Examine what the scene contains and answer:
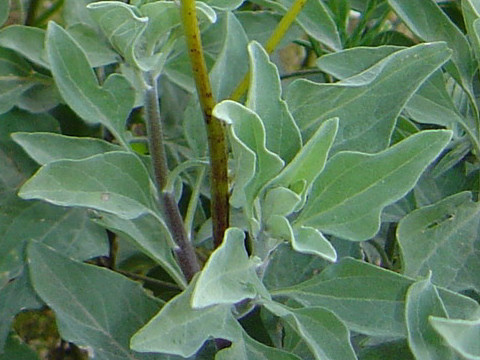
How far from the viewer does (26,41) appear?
2.74ft

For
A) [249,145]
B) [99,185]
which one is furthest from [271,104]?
[99,185]

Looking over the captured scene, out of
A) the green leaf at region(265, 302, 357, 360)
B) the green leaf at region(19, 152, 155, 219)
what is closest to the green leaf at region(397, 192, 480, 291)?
the green leaf at region(265, 302, 357, 360)

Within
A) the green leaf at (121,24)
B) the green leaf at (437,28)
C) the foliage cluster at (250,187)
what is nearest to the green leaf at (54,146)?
the foliage cluster at (250,187)

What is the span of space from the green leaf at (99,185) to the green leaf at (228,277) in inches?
4.5

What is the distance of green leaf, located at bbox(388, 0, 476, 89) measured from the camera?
2.53 ft

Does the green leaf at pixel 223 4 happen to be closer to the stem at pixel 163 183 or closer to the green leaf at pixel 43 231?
the stem at pixel 163 183

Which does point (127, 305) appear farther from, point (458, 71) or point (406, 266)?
point (458, 71)

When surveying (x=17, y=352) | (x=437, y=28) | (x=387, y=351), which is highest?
(x=437, y=28)

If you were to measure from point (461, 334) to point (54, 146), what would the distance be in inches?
15.7

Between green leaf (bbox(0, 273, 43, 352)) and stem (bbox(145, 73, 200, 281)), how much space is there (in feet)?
0.61

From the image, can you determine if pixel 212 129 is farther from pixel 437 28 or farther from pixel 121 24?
pixel 437 28

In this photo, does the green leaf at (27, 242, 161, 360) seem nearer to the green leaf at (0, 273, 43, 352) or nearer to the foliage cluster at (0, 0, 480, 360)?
the foliage cluster at (0, 0, 480, 360)

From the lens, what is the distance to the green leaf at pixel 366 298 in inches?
25.3

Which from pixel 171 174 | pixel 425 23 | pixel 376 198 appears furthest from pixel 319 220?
pixel 425 23
